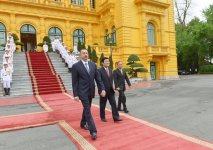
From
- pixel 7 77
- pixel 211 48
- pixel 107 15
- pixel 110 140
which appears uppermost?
pixel 107 15

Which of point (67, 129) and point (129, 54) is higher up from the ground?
point (129, 54)

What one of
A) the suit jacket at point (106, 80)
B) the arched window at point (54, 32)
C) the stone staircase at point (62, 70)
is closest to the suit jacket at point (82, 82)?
the suit jacket at point (106, 80)

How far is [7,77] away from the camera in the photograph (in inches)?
544

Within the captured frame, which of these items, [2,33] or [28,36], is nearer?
[2,33]

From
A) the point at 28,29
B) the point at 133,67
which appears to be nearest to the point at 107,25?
the point at 133,67

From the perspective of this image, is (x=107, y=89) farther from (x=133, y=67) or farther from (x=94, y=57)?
(x=133, y=67)

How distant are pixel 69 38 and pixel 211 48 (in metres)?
24.7

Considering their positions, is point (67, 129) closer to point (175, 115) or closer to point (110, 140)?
point (110, 140)

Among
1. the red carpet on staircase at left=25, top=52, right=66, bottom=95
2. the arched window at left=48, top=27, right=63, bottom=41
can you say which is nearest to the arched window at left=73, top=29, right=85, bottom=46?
the arched window at left=48, top=27, right=63, bottom=41

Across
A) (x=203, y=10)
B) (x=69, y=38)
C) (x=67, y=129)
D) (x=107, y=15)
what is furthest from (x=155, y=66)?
(x=67, y=129)

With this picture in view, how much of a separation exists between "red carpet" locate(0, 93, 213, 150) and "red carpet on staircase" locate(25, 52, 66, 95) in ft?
22.8

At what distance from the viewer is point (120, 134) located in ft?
18.1

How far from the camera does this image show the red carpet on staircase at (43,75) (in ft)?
48.8

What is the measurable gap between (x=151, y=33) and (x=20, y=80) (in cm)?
1811
